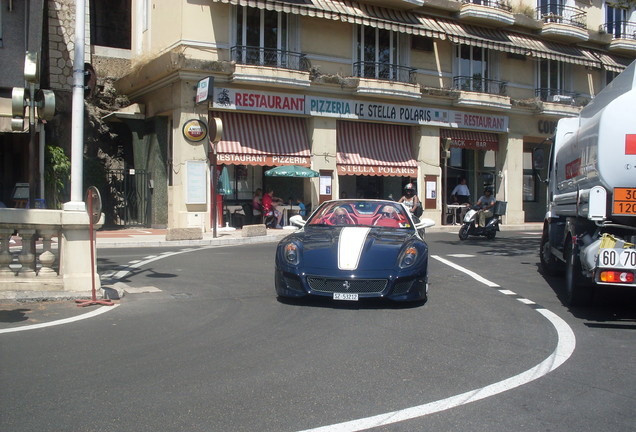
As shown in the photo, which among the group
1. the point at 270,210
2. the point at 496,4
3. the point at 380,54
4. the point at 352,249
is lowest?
the point at 352,249

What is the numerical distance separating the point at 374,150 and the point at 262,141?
17.4ft

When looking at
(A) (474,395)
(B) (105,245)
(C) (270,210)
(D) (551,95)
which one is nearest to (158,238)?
(B) (105,245)

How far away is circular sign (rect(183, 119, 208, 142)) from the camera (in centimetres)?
2298

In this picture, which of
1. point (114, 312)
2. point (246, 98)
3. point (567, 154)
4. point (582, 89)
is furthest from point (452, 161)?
point (114, 312)

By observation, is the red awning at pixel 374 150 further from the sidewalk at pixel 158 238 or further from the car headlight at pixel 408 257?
the car headlight at pixel 408 257

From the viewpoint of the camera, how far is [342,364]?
5957mm

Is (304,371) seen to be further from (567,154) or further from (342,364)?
(567,154)

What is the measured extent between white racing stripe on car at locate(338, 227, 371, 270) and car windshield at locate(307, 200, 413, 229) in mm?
566

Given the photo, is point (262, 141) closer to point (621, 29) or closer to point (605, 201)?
point (605, 201)

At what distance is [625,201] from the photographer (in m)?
7.75

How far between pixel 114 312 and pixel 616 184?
6178 mm

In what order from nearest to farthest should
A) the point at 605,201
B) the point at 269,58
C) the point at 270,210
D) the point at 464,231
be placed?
the point at 605,201, the point at 464,231, the point at 269,58, the point at 270,210

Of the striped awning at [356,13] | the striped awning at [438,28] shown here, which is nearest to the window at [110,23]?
the striped awning at [356,13]

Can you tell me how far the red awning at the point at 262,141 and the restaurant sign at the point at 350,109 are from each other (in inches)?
21.4
